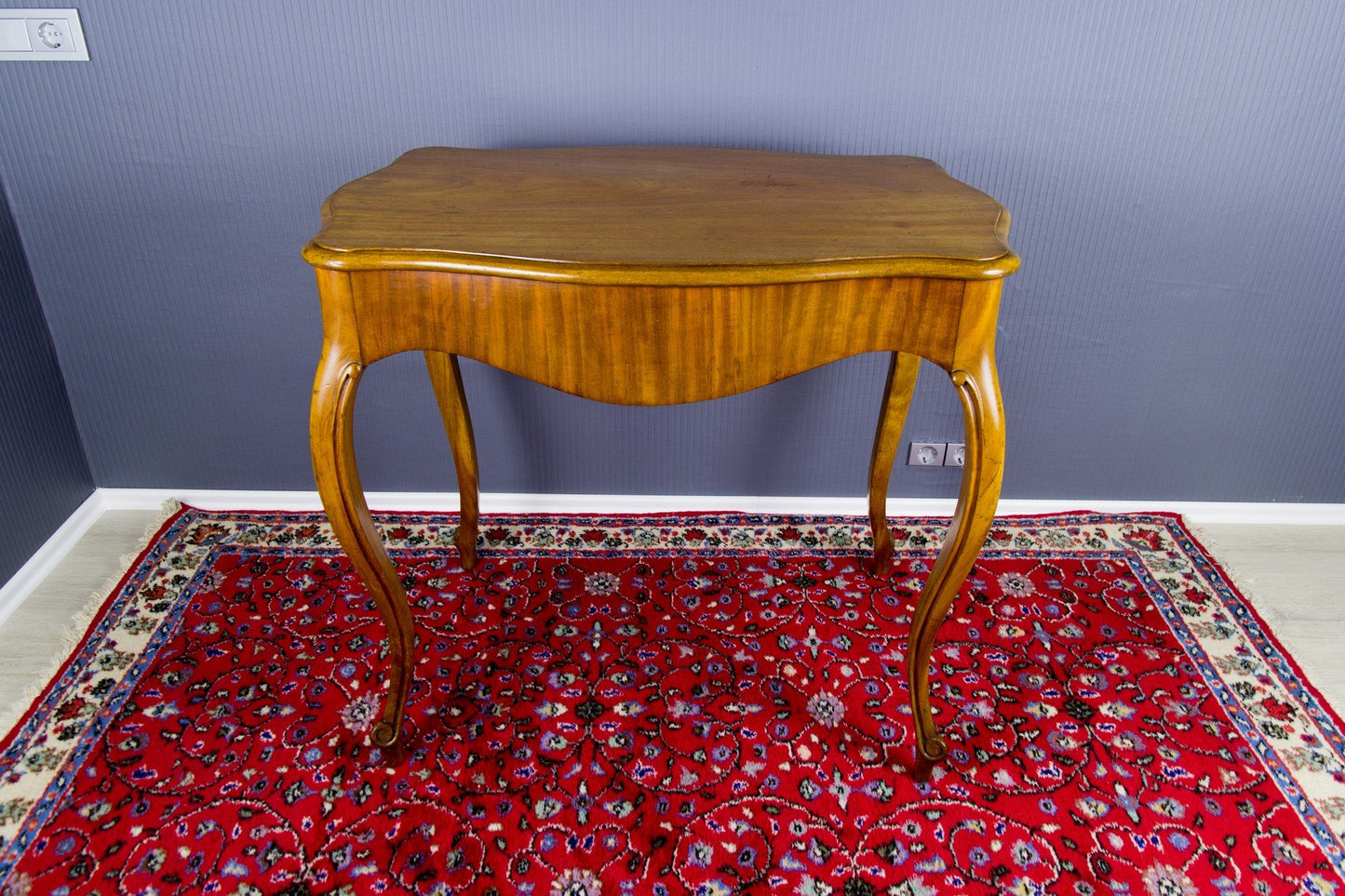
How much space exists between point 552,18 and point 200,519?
129 cm

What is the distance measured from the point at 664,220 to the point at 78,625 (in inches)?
52.7

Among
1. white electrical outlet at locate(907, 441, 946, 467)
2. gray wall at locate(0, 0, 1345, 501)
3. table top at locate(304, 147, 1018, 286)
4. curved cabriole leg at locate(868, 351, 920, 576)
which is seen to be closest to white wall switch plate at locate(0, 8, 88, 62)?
gray wall at locate(0, 0, 1345, 501)

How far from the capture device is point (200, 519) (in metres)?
1.96

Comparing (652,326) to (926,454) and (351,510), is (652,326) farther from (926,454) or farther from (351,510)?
(926,454)

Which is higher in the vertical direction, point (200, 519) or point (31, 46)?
point (31, 46)

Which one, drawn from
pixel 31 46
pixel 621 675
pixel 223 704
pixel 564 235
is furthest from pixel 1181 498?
pixel 31 46

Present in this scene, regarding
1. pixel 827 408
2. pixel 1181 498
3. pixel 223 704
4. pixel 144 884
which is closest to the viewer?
pixel 144 884

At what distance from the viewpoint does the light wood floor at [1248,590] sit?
5.20 ft

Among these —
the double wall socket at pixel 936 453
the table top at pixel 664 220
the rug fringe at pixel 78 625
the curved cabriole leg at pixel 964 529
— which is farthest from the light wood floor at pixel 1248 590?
the table top at pixel 664 220

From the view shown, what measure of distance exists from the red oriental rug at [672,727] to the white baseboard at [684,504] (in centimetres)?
6

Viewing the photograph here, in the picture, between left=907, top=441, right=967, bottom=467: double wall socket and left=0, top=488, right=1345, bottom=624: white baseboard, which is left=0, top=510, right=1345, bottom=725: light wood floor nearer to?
left=0, top=488, right=1345, bottom=624: white baseboard

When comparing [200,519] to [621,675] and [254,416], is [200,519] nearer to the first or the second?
[254,416]

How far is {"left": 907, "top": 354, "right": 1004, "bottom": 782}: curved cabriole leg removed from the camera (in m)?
1.14

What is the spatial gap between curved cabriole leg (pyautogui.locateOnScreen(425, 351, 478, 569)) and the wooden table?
41 cm
